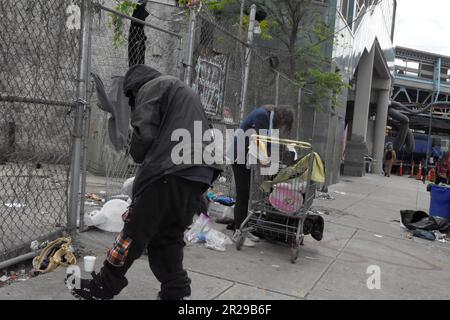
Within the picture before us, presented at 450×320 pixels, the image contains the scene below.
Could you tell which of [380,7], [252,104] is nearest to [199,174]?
[252,104]

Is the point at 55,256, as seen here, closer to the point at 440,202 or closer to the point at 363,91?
the point at 440,202

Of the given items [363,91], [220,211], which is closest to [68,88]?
[220,211]

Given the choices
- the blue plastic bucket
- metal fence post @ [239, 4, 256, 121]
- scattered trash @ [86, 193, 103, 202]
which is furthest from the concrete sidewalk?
metal fence post @ [239, 4, 256, 121]

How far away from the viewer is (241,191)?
588 centimetres

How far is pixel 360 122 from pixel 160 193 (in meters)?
20.9

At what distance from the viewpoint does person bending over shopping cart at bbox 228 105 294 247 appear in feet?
18.4

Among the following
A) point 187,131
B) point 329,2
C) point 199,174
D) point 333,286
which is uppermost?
point 329,2

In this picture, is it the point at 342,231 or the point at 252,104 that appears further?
the point at 252,104

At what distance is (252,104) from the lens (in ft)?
28.7

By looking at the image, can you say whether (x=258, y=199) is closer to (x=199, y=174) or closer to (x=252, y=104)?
(x=199, y=174)

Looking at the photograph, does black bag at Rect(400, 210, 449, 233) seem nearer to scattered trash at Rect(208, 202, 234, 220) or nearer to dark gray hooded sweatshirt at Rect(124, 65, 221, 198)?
scattered trash at Rect(208, 202, 234, 220)

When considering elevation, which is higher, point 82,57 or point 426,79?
point 426,79
